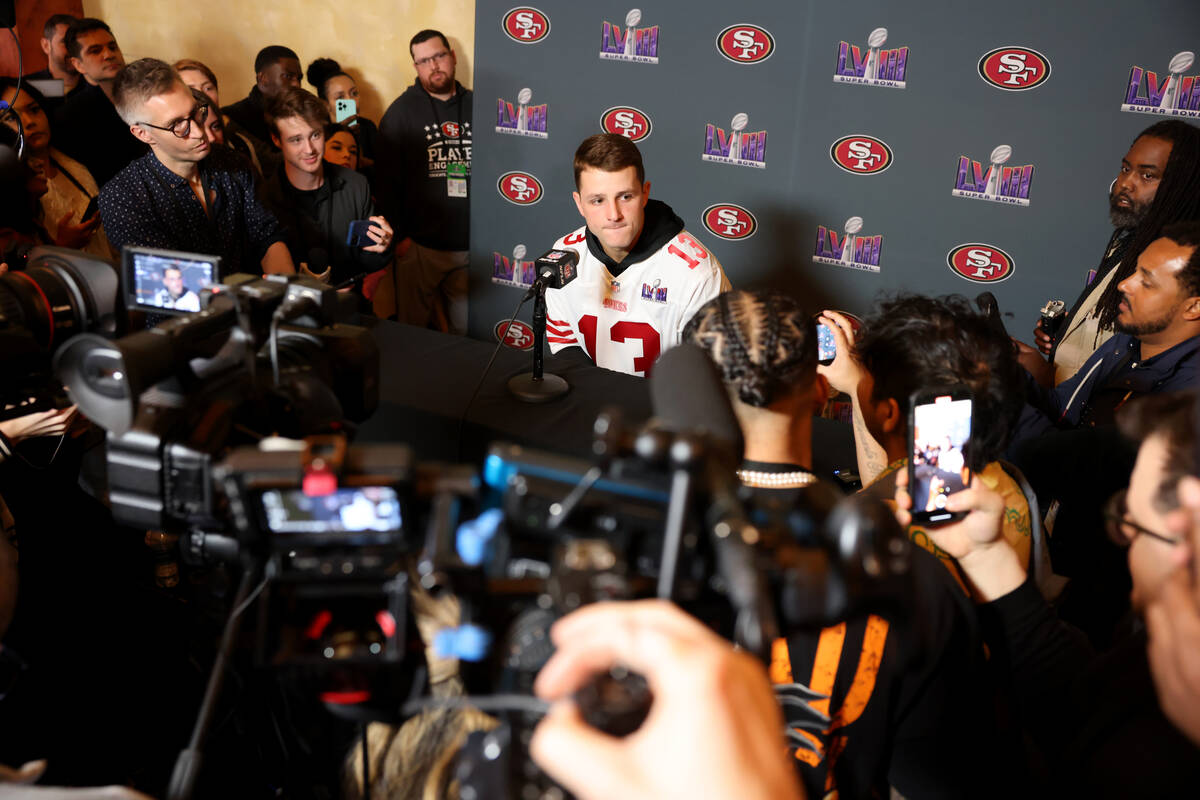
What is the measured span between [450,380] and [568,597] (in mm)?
1681

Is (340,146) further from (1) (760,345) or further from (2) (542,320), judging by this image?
(1) (760,345)

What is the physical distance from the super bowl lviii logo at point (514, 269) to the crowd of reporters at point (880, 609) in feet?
3.39

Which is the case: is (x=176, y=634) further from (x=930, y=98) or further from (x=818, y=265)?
(x=930, y=98)

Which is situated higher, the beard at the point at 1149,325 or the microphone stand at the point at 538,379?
the beard at the point at 1149,325

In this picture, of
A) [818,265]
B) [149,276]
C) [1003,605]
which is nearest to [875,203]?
[818,265]

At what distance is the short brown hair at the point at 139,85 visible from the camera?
2.35 meters

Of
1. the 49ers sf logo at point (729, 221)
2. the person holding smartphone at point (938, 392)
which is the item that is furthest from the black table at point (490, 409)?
the 49ers sf logo at point (729, 221)

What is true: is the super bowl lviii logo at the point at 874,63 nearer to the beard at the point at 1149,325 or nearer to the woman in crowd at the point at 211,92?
the beard at the point at 1149,325

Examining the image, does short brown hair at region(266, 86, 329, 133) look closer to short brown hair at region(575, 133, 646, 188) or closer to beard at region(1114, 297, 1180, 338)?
short brown hair at region(575, 133, 646, 188)

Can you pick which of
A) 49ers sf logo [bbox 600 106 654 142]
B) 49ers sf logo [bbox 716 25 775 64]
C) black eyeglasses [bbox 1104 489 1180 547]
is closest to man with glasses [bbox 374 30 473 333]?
49ers sf logo [bbox 600 106 654 142]

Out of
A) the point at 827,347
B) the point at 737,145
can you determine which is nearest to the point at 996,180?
the point at 737,145

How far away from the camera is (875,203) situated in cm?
318

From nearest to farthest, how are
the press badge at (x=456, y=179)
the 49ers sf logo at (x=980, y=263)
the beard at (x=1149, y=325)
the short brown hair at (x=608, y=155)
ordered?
1. the beard at (x=1149, y=325)
2. the short brown hair at (x=608, y=155)
3. the 49ers sf logo at (x=980, y=263)
4. the press badge at (x=456, y=179)

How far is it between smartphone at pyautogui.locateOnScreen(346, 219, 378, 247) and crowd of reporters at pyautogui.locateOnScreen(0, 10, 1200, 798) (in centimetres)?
8
